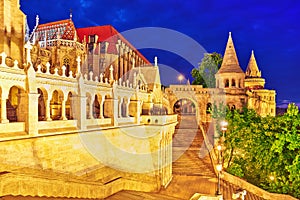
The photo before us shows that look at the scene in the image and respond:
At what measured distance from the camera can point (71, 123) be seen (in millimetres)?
14148

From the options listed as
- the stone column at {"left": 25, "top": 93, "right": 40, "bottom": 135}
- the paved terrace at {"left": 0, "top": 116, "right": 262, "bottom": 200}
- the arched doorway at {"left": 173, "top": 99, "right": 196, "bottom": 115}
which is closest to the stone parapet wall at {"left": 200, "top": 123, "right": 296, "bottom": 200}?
the paved terrace at {"left": 0, "top": 116, "right": 262, "bottom": 200}

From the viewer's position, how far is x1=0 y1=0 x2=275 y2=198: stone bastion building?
1058cm

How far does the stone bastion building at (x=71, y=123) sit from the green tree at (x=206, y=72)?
713 inches

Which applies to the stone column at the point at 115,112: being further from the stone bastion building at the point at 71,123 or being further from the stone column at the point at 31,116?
the stone column at the point at 31,116

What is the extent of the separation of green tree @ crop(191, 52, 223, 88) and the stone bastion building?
18122 millimetres

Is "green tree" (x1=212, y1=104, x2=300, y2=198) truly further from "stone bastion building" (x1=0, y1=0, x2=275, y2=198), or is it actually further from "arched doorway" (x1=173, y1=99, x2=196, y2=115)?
"arched doorway" (x1=173, y1=99, x2=196, y2=115)

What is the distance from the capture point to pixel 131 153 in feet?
62.7

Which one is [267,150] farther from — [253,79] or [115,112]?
[253,79]

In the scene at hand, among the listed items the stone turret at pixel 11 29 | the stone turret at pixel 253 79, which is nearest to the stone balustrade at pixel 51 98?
the stone turret at pixel 11 29

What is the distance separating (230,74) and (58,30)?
91.8ft

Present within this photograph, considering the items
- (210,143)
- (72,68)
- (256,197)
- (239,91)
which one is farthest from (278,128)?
(239,91)

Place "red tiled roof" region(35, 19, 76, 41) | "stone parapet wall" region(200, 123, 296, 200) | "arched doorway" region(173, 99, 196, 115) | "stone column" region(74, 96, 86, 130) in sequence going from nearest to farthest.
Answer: "stone column" region(74, 96, 86, 130), "stone parapet wall" region(200, 123, 296, 200), "red tiled roof" region(35, 19, 76, 41), "arched doorway" region(173, 99, 196, 115)

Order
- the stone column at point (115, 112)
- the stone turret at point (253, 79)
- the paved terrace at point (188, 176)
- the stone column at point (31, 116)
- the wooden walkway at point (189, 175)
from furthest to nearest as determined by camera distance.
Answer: the stone turret at point (253, 79) < the stone column at point (115, 112) < the wooden walkway at point (189, 175) < the paved terrace at point (188, 176) < the stone column at point (31, 116)

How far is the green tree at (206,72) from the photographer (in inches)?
1845
